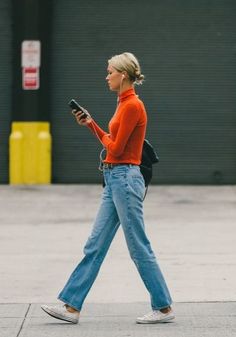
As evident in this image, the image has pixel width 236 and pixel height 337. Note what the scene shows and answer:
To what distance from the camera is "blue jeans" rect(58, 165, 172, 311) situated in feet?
22.6

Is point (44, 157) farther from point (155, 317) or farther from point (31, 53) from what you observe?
point (155, 317)

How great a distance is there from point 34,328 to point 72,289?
14.5 inches

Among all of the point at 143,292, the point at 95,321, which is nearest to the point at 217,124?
the point at 143,292

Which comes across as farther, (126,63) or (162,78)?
(162,78)

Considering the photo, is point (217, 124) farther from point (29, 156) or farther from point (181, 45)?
point (29, 156)

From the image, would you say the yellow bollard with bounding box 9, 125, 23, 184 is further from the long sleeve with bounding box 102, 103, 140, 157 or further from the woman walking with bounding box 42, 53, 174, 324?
the long sleeve with bounding box 102, 103, 140, 157

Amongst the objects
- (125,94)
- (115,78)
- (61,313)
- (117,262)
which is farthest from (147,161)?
(117,262)

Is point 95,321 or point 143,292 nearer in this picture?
point 95,321

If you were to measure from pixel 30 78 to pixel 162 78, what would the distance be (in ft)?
7.01

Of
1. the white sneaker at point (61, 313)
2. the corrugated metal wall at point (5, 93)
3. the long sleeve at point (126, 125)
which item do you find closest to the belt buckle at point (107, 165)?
the long sleeve at point (126, 125)

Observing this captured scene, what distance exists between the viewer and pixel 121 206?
22.5 feet

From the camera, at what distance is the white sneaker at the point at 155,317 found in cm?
700

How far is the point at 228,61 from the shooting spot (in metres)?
16.3

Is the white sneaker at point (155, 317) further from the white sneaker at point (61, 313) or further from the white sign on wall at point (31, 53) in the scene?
the white sign on wall at point (31, 53)
